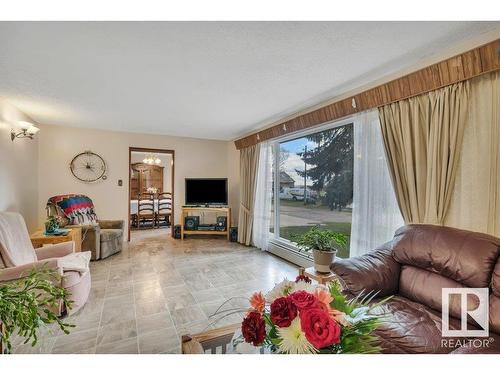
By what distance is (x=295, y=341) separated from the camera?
2.64ft

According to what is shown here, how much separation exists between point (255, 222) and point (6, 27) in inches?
154

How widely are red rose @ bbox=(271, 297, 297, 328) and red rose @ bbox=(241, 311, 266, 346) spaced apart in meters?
0.08

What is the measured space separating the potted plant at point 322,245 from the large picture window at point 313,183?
679 mm

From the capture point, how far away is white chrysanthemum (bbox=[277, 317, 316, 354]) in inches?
31.2

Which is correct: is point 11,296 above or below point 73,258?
above

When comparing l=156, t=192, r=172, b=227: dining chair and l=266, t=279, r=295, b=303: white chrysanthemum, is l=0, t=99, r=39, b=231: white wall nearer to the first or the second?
l=156, t=192, r=172, b=227: dining chair

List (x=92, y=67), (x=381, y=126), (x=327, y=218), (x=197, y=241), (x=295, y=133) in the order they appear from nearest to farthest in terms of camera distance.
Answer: (x=92, y=67), (x=381, y=126), (x=327, y=218), (x=295, y=133), (x=197, y=241)

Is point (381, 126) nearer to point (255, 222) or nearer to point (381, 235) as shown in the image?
point (381, 235)

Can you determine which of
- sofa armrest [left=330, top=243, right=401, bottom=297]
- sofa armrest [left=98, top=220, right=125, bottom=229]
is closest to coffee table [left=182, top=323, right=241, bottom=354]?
sofa armrest [left=330, top=243, right=401, bottom=297]

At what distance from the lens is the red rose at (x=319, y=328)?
77 cm

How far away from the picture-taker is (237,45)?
182cm
